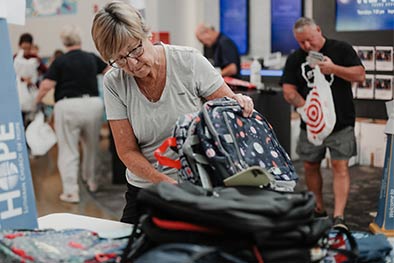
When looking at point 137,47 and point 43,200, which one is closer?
point 137,47

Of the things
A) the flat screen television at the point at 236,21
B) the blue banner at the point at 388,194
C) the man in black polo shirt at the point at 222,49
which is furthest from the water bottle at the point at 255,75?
the blue banner at the point at 388,194

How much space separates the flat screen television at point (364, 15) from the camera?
13.5 feet

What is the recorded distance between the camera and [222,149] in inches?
71.7

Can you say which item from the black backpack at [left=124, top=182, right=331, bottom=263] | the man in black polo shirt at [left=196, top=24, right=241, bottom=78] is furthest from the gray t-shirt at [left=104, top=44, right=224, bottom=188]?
the man in black polo shirt at [left=196, top=24, right=241, bottom=78]

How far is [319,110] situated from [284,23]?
6.45 feet

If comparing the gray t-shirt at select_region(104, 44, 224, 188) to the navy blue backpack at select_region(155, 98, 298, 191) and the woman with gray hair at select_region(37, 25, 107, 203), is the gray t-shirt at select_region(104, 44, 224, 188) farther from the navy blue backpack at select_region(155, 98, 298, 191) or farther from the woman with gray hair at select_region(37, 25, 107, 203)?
the woman with gray hair at select_region(37, 25, 107, 203)

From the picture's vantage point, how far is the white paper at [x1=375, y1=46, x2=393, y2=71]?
420 centimetres

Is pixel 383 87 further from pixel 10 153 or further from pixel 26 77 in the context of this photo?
pixel 26 77

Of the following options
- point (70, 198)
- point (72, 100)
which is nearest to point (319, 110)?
point (72, 100)

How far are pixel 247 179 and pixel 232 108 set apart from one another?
36cm

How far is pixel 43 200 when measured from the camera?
5.56m

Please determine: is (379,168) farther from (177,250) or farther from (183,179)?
(177,250)

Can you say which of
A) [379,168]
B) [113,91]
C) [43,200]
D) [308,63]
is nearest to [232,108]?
[113,91]

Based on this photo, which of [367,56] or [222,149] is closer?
[222,149]
